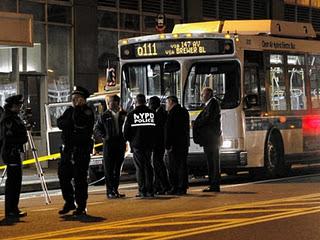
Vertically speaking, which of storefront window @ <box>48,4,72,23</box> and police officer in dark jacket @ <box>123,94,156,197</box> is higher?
storefront window @ <box>48,4,72,23</box>

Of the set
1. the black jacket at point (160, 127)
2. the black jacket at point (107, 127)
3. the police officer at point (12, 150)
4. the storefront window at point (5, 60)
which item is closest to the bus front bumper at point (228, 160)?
the black jacket at point (160, 127)

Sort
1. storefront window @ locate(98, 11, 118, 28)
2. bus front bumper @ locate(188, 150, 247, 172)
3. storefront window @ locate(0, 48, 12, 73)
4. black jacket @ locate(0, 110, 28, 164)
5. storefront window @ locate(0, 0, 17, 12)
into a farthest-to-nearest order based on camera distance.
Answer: storefront window @ locate(98, 11, 118, 28) → storefront window @ locate(0, 0, 17, 12) → storefront window @ locate(0, 48, 12, 73) → bus front bumper @ locate(188, 150, 247, 172) → black jacket @ locate(0, 110, 28, 164)

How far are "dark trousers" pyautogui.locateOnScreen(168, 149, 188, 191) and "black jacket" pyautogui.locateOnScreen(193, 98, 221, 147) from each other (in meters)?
0.38

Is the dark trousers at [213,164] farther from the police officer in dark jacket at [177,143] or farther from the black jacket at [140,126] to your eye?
the black jacket at [140,126]

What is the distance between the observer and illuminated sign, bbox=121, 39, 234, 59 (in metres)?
16.2

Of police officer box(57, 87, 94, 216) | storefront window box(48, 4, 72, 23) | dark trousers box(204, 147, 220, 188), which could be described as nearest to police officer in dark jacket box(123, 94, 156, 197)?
dark trousers box(204, 147, 220, 188)

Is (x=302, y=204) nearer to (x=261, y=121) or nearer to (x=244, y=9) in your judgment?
(x=261, y=121)

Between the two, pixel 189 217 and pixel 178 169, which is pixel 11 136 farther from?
pixel 178 169

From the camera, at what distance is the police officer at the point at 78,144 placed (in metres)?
11.4

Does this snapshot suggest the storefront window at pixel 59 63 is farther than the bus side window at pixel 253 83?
Yes

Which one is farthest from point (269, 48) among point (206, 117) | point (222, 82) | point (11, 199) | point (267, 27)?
point (11, 199)

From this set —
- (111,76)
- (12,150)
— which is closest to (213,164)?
(12,150)

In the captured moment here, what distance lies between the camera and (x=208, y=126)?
1417 centimetres

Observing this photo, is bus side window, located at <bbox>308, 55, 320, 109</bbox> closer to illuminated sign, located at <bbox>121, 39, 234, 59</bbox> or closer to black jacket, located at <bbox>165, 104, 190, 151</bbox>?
illuminated sign, located at <bbox>121, 39, 234, 59</bbox>
